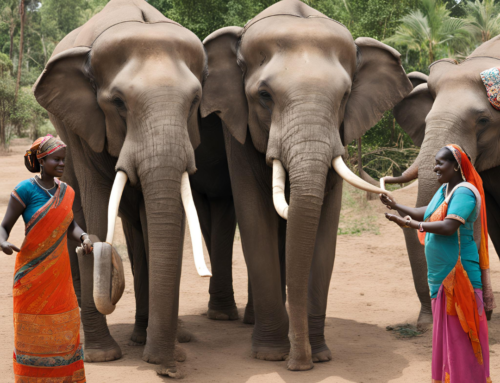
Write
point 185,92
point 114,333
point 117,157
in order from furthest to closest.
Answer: point 114,333, point 117,157, point 185,92

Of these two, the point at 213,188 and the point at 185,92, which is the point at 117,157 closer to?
the point at 185,92

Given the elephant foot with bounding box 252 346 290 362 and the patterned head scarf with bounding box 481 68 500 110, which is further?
the patterned head scarf with bounding box 481 68 500 110

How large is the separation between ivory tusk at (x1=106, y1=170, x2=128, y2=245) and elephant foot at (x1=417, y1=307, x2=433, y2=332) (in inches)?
130

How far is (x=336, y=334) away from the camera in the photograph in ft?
22.4

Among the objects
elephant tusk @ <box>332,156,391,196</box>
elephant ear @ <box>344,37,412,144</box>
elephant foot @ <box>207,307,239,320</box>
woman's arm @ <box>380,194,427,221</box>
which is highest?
elephant ear @ <box>344,37,412,144</box>

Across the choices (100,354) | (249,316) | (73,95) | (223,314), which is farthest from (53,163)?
(223,314)

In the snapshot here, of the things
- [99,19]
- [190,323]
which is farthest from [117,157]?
[190,323]

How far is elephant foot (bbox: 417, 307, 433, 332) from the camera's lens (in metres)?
6.80

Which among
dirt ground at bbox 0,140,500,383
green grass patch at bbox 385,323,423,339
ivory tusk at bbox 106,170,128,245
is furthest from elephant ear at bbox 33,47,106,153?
green grass patch at bbox 385,323,423,339

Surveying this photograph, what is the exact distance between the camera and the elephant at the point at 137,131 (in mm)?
5098

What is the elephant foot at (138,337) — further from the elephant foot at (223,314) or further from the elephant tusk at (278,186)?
the elephant tusk at (278,186)

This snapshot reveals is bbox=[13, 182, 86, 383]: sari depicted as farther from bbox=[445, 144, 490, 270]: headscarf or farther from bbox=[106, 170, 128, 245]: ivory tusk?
bbox=[445, 144, 490, 270]: headscarf

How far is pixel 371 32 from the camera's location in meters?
20.7

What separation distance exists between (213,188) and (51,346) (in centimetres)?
322
